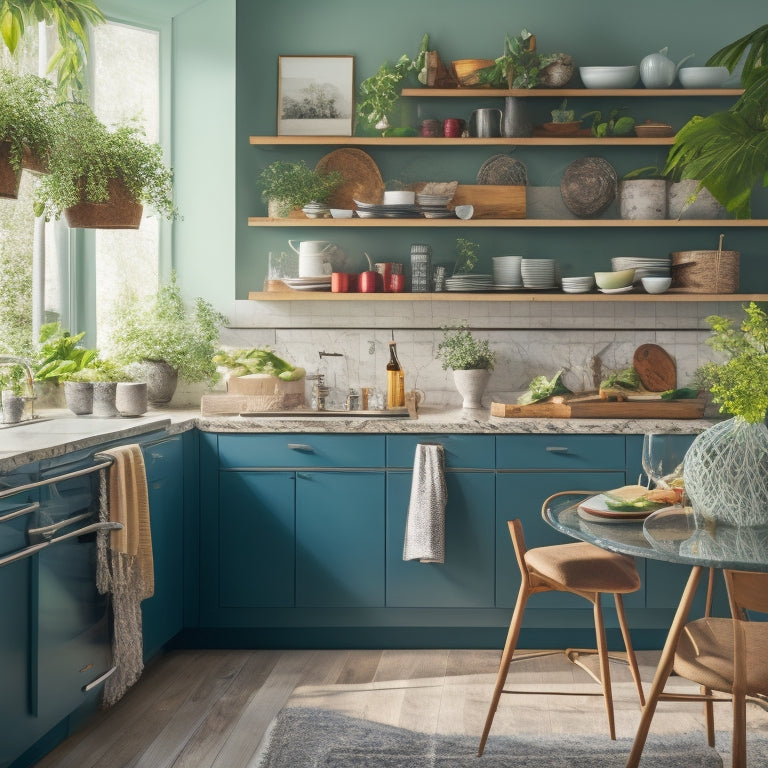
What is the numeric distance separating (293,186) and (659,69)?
1.84m

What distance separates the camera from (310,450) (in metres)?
4.05

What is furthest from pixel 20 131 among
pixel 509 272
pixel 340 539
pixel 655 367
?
pixel 655 367

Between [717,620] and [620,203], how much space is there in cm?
262

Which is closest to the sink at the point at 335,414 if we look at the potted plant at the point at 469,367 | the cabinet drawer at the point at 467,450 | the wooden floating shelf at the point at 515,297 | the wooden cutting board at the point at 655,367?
the cabinet drawer at the point at 467,450

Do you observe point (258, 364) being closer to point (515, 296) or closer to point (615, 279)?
point (515, 296)

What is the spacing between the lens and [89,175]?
12.3 ft

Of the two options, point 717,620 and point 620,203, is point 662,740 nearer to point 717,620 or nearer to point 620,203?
point 717,620

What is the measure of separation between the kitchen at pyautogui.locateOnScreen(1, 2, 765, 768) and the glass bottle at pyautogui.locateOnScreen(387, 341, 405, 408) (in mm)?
272

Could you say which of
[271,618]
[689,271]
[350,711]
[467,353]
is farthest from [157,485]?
[689,271]

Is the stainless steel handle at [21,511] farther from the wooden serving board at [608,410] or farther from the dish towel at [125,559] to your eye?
the wooden serving board at [608,410]

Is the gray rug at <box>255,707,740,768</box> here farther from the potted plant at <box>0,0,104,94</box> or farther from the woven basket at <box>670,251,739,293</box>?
the potted plant at <box>0,0,104,94</box>

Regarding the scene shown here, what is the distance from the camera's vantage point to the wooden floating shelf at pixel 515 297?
4.46 m

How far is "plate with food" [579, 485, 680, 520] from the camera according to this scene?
2.55 m

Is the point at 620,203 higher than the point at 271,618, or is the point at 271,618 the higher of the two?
the point at 620,203
